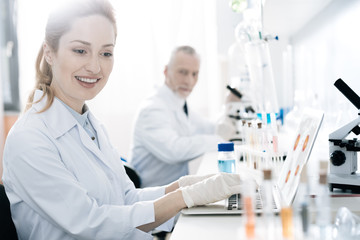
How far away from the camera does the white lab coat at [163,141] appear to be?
84.6 inches

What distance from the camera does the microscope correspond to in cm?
103

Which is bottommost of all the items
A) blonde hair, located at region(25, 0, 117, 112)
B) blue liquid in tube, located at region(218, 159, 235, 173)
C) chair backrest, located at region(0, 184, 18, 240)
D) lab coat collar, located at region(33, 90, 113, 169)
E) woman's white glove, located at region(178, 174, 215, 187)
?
chair backrest, located at region(0, 184, 18, 240)

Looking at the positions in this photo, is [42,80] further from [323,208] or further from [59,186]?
[323,208]

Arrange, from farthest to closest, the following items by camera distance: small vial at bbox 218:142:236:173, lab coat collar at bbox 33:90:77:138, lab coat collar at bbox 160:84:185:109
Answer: lab coat collar at bbox 160:84:185:109
small vial at bbox 218:142:236:173
lab coat collar at bbox 33:90:77:138

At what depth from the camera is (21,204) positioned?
110 centimetres

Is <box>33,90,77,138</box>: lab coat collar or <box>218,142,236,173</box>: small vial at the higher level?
<box>33,90,77,138</box>: lab coat collar

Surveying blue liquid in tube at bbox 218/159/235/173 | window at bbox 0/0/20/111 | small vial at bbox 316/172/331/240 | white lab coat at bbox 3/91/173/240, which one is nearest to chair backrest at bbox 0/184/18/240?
white lab coat at bbox 3/91/173/240

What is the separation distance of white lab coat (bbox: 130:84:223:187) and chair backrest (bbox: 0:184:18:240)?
115 cm

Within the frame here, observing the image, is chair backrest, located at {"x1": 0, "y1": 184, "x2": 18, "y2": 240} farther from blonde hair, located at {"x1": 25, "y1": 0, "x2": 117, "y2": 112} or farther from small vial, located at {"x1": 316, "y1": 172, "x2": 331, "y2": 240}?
small vial, located at {"x1": 316, "y1": 172, "x2": 331, "y2": 240}

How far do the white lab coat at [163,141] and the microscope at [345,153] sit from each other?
1.11 metres

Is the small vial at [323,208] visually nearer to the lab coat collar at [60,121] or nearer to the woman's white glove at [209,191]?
the woman's white glove at [209,191]

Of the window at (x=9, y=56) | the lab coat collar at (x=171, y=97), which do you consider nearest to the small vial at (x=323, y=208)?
the lab coat collar at (x=171, y=97)

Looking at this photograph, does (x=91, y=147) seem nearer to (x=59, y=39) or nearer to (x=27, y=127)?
(x=27, y=127)

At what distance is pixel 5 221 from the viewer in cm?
102
